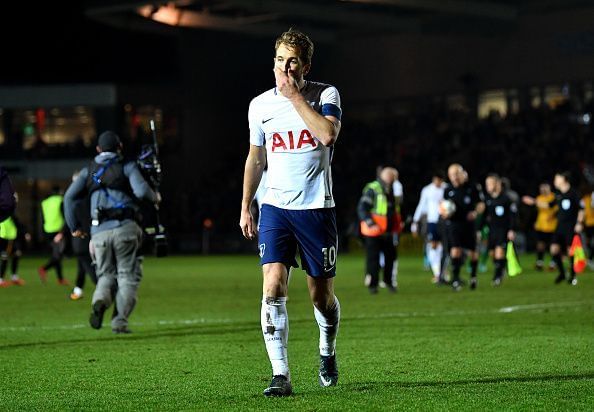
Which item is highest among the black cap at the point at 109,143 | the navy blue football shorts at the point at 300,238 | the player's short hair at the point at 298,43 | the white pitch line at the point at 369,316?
the player's short hair at the point at 298,43

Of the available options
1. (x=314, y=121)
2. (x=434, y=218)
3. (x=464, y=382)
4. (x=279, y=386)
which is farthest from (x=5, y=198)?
(x=434, y=218)

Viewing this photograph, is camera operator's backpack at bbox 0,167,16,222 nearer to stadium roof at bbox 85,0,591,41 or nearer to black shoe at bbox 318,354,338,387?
black shoe at bbox 318,354,338,387

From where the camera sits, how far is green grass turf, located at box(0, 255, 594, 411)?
27.5 ft

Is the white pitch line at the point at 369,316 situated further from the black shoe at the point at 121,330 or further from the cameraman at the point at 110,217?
the cameraman at the point at 110,217

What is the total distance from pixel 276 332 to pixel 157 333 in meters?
6.11

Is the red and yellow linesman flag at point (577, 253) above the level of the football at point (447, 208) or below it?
below

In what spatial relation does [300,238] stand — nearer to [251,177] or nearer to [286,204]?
[286,204]

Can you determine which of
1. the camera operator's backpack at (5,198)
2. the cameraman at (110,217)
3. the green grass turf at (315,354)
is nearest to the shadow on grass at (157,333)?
the green grass turf at (315,354)

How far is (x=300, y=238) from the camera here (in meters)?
8.45

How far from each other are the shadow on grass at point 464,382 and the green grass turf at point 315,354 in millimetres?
14

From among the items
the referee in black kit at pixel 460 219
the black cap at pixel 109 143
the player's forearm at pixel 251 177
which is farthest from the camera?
the referee in black kit at pixel 460 219

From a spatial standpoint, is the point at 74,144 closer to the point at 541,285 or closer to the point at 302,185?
the point at 541,285

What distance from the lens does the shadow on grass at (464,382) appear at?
8914 millimetres

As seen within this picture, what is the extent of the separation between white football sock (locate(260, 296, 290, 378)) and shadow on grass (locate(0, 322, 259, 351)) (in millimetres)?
5005
